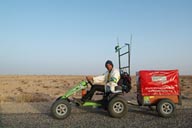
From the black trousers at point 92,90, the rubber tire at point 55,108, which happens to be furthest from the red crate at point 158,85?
the rubber tire at point 55,108

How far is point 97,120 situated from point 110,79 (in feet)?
5.66

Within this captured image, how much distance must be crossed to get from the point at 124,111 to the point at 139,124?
1349 millimetres

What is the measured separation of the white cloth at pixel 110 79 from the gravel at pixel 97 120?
113cm

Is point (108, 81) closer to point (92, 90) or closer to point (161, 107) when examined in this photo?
point (92, 90)

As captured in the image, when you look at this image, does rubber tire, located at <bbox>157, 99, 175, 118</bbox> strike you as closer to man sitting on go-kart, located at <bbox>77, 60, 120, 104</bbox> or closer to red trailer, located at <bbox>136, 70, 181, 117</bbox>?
red trailer, located at <bbox>136, 70, 181, 117</bbox>

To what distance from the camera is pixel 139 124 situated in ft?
32.2

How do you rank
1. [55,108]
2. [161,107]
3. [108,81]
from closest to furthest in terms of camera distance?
1. [55,108]
2. [161,107]
3. [108,81]

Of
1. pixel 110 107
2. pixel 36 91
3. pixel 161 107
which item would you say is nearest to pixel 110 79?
pixel 110 107

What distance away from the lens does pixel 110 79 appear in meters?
11.6

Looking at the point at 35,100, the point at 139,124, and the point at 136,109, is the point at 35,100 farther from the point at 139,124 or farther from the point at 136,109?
the point at 139,124

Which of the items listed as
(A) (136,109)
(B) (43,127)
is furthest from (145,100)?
(B) (43,127)

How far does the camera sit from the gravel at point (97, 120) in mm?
9695

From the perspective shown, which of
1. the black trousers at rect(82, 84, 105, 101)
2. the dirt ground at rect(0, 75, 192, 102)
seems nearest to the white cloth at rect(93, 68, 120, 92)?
the black trousers at rect(82, 84, 105, 101)

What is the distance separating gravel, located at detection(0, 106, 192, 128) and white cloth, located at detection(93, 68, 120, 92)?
3.70 feet
